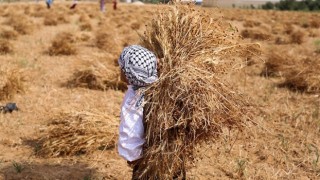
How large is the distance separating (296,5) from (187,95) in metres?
45.6

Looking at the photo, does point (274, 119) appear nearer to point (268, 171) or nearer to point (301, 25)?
point (268, 171)

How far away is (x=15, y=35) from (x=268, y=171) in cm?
887

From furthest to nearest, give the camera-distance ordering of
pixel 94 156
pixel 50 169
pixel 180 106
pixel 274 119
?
pixel 274 119 < pixel 94 156 < pixel 50 169 < pixel 180 106

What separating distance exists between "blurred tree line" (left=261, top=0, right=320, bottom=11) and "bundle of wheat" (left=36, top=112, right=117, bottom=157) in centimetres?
4170

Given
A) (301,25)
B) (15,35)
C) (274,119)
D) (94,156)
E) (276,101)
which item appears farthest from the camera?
(301,25)

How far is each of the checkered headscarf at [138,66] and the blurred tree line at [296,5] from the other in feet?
140

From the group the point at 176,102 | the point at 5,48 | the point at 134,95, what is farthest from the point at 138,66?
the point at 5,48

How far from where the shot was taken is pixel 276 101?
562 centimetres

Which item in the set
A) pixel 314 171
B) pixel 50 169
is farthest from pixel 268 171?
pixel 50 169

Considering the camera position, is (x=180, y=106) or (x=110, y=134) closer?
(x=180, y=106)

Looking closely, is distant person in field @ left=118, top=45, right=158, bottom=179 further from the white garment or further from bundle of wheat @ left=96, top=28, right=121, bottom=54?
bundle of wheat @ left=96, top=28, right=121, bottom=54

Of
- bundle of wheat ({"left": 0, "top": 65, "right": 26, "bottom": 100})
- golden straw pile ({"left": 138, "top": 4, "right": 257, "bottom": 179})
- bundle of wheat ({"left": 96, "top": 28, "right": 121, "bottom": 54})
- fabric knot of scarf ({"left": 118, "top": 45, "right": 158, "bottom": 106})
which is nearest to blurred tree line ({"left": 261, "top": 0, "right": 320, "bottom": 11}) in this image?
bundle of wheat ({"left": 96, "top": 28, "right": 121, "bottom": 54})

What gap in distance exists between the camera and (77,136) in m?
3.75

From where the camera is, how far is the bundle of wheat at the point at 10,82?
5406 mm
